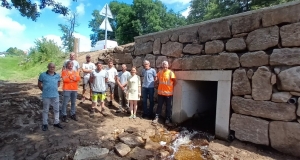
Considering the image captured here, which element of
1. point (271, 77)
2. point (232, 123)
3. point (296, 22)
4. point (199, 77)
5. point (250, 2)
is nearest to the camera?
point (296, 22)

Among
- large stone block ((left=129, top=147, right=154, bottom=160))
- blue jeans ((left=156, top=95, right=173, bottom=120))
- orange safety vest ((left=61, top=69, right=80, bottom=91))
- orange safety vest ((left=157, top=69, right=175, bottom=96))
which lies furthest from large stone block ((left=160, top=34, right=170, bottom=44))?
large stone block ((left=129, top=147, right=154, bottom=160))

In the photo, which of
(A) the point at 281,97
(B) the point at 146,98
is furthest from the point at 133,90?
(A) the point at 281,97

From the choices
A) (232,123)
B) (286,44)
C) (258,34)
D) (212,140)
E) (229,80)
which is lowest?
(212,140)

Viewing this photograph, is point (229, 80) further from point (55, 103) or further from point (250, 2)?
point (250, 2)

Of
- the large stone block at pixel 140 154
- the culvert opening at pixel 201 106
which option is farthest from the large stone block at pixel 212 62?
the large stone block at pixel 140 154

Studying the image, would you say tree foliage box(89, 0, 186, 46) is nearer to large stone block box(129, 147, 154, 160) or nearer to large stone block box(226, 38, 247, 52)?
large stone block box(226, 38, 247, 52)

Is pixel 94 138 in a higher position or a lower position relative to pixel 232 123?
lower

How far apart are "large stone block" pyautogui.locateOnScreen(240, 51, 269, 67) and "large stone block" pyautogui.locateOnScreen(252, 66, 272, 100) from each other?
10 centimetres

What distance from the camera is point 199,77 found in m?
4.30

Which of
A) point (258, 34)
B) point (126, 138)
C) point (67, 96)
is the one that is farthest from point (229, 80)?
point (67, 96)

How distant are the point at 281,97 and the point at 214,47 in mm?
1491

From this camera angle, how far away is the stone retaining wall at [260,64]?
309 cm

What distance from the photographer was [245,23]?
3.62 m

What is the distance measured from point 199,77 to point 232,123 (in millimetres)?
1119
